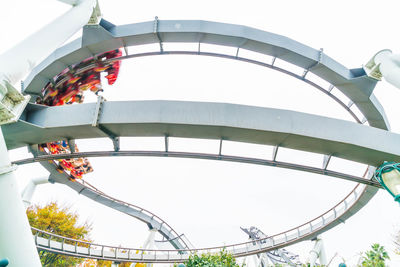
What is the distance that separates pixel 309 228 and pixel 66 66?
18417 mm

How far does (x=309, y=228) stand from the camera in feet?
59.3

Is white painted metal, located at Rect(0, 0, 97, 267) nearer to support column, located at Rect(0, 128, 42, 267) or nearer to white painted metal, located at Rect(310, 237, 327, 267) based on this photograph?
support column, located at Rect(0, 128, 42, 267)

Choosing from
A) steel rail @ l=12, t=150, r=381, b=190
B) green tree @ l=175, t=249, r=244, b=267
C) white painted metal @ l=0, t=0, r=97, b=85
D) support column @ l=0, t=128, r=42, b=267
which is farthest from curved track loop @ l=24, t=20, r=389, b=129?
green tree @ l=175, t=249, r=244, b=267

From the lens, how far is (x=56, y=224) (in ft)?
85.9

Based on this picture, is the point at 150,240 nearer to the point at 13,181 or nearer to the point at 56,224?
the point at 56,224

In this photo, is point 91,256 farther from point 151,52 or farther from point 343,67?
point 343,67

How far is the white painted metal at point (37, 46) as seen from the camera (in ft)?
13.1

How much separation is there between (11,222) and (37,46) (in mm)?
3070

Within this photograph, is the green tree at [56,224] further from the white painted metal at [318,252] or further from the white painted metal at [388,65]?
the white painted metal at [388,65]

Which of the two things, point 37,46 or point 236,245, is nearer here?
point 37,46

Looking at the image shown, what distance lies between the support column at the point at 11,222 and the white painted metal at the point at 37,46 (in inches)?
43.8

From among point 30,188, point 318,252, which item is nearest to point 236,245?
point 318,252

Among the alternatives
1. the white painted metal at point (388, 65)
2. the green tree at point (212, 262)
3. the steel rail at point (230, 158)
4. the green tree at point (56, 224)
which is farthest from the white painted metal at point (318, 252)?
the green tree at point (56, 224)

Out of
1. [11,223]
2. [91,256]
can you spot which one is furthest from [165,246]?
[11,223]
